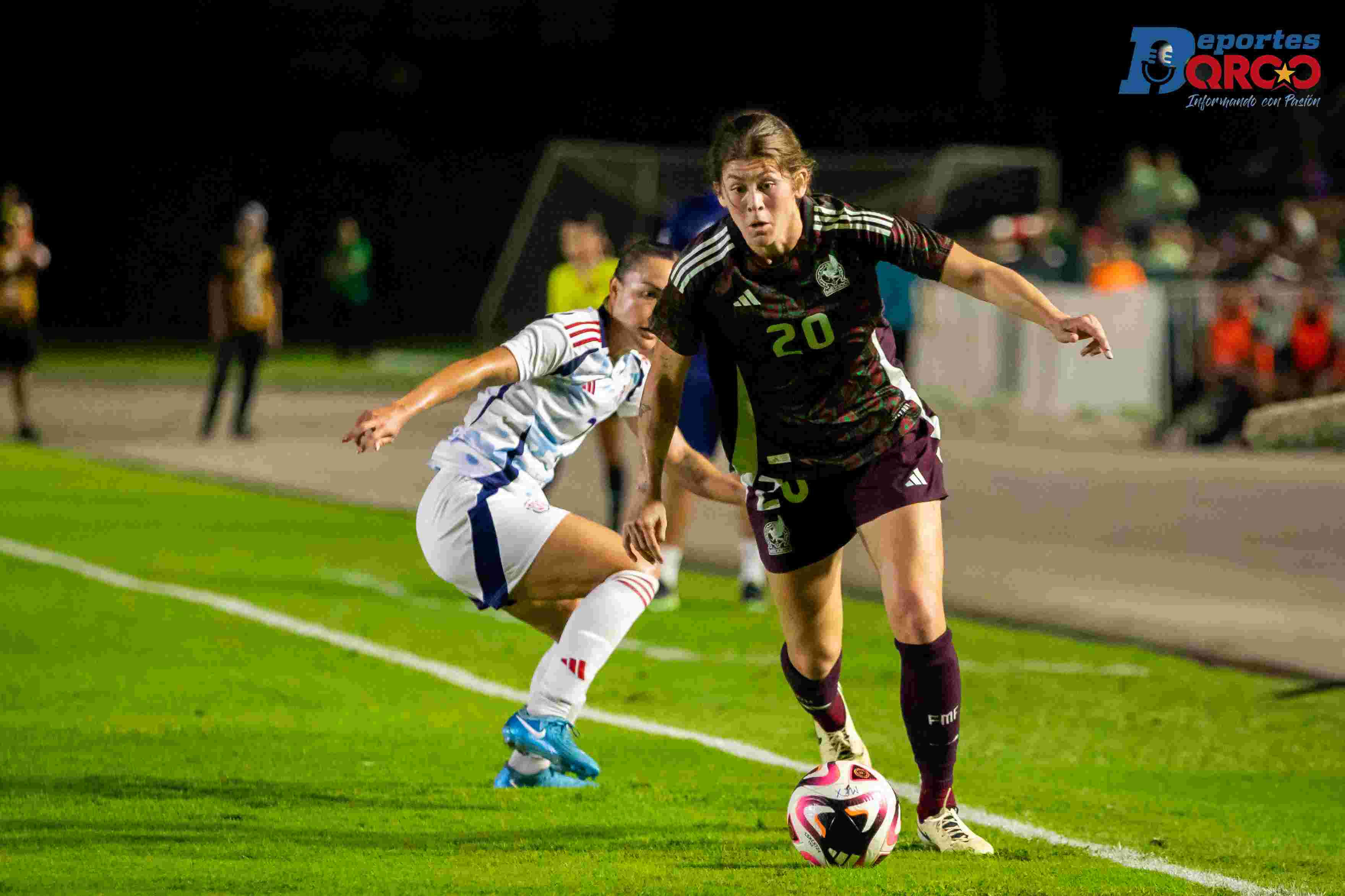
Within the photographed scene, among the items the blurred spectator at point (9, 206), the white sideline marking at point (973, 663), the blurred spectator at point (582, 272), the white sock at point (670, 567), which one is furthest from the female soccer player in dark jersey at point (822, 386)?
the blurred spectator at point (9, 206)

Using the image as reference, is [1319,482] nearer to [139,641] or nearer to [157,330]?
[139,641]

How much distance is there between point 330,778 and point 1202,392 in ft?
45.7

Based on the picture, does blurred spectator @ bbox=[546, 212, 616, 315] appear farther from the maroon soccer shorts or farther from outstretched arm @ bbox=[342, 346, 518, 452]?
the maroon soccer shorts

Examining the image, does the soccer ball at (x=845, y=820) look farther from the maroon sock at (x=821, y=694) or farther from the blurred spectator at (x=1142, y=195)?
the blurred spectator at (x=1142, y=195)

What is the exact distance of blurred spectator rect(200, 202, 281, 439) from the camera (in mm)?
20453

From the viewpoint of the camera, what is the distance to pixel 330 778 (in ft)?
21.9

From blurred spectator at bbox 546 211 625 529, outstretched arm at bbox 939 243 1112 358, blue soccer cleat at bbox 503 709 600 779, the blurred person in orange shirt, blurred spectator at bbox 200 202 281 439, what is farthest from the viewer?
blurred spectator at bbox 200 202 281 439

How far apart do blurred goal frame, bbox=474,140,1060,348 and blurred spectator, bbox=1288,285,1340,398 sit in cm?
1081

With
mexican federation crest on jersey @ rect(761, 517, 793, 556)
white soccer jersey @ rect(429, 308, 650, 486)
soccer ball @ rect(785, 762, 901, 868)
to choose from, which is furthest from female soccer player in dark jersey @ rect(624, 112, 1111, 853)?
white soccer jersey @ rect(429, 308, 650, 486)

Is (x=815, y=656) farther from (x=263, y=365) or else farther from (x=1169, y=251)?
(x=263, y=365)

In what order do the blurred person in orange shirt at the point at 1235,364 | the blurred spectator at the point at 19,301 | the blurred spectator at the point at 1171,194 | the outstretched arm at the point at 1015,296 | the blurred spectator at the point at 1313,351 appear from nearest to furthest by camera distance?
the outstretched arm at the point at 1015,296 < the blurred spectator at the point at 1313,351 < the blurred person in orange shirt at the point at 1235,364 < the blurred spectator at the point at 19,301 < the blurred spectator at the point at 1171,194

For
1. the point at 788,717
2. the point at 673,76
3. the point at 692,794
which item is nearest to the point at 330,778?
the point at 692,794

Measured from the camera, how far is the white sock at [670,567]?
10914 millimetres

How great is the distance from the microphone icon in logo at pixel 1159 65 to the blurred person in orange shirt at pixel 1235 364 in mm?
2182
